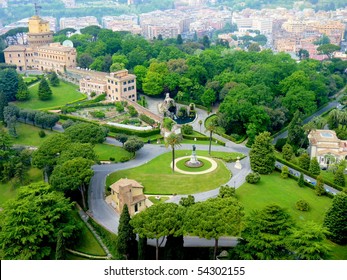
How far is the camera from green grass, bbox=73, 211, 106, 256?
4053 cm

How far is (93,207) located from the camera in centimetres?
4762

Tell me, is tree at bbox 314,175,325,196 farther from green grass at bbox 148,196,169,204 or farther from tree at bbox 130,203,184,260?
tree at bbox 130,203,184,260

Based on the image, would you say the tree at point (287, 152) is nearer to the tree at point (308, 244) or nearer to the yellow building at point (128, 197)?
the yellow building at point (128, 197)

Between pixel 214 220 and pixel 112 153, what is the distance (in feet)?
97.0

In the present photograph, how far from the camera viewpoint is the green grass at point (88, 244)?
40531mm

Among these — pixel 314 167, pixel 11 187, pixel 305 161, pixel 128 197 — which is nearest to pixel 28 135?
pixel 11 187

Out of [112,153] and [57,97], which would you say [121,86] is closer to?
[57,97]

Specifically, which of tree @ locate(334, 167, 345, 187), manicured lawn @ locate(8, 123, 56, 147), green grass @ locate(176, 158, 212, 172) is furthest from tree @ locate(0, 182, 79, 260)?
tree @ locate(334, 167, 345, 187)

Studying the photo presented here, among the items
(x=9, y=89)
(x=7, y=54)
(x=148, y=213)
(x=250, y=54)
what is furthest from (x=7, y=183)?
(x=250, y=54)

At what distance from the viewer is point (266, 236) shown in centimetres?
3541

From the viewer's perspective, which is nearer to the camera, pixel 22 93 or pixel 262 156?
pixel 262 156

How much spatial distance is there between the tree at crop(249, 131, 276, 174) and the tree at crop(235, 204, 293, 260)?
61.4 ft

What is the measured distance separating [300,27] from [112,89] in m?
137

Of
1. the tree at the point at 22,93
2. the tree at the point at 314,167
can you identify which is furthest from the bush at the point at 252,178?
the tree at the point at 22,93
